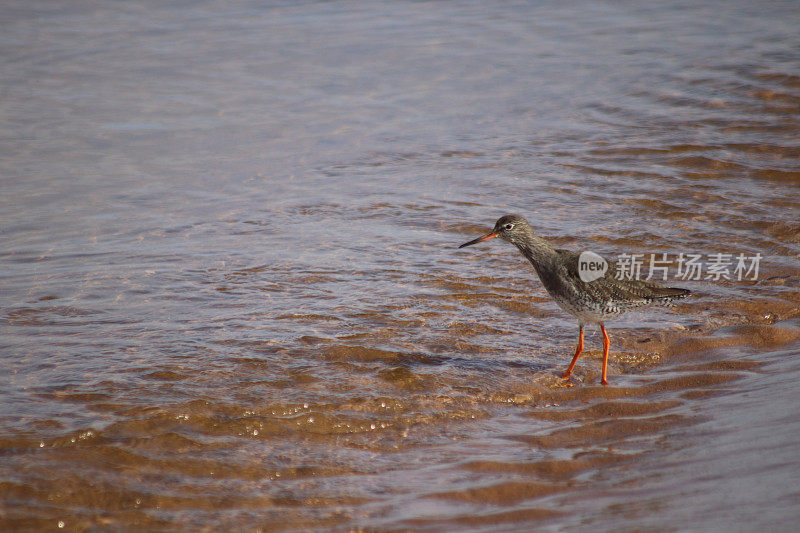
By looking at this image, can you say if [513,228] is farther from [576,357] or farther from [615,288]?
[576,357]

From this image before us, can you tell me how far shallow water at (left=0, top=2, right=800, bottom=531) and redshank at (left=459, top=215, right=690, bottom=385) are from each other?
45 cm

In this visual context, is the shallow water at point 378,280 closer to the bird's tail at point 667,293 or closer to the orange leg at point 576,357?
the orange leg at point 576,357

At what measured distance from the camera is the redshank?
6.22 m

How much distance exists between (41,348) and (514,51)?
12.5 m

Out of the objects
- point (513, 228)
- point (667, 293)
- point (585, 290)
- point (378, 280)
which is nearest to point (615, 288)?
point (585, 290)

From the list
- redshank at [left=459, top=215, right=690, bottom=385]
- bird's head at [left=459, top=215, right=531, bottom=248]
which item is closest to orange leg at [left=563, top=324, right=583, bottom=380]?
redshank at [left=459, top=215, right=690, bottom=385]

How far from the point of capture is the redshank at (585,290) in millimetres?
6223

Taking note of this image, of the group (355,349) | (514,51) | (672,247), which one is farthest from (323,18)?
(355,349)

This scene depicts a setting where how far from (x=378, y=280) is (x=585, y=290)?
2394 mm

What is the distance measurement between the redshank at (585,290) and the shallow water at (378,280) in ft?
1.47

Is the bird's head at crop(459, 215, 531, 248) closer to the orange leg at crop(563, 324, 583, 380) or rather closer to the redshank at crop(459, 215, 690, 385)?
the redshank at crop(459, 215, 690, 385)

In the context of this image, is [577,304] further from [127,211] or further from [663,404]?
[127,211]

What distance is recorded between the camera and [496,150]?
1192cm

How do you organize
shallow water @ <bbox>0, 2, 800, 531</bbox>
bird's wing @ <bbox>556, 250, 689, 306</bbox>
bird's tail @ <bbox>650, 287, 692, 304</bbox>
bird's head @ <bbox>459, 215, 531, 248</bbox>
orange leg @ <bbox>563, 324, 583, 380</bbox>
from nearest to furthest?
shallow water @ <bbox>0, 2, 800, 531</bbox>, bird's wing @ <bbox>556, 250, 689, 306</bbox>, orange leg @ <bbox>563, 324, 583, 380</bbox>, bird's tail @ <bbox>650, 287, 692, 304</bbox>, bird's head @ <bbox>459, 215, 531, 248</bbox>
